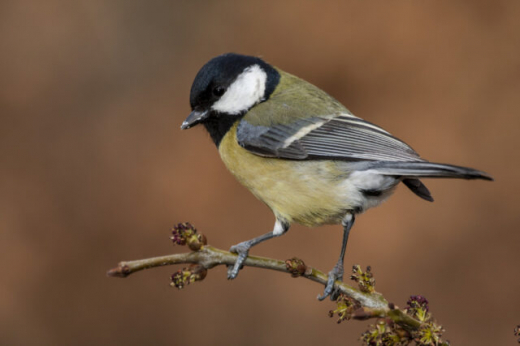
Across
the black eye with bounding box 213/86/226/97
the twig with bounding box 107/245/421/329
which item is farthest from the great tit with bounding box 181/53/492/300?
the twig with bounding box 107/245/421/329

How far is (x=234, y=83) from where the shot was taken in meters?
2.78

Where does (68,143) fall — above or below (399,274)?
above

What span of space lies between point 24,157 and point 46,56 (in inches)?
36.1

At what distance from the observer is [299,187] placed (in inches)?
101

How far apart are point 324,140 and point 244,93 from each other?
46cm

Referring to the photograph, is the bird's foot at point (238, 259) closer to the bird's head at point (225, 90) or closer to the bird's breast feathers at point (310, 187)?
the bird's breast feathers at point (310, 187)

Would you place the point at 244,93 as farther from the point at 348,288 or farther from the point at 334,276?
the point at 348,288

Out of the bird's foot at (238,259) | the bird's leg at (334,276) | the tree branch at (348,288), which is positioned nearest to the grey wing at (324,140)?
the bird's leg at (334,276)

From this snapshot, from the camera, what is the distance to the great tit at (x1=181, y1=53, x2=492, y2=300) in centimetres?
252

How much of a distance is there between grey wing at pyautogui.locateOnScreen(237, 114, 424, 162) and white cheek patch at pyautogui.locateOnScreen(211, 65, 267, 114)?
8cm

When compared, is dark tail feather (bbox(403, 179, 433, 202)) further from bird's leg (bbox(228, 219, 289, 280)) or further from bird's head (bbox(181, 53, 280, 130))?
bird's head (bbox(181, 53, 280, 130))

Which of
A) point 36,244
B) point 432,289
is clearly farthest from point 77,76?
point 432,289

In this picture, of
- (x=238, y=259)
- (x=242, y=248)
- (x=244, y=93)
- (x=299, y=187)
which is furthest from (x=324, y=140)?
(x=238, y=259)

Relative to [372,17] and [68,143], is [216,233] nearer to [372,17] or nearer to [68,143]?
[68,143]
